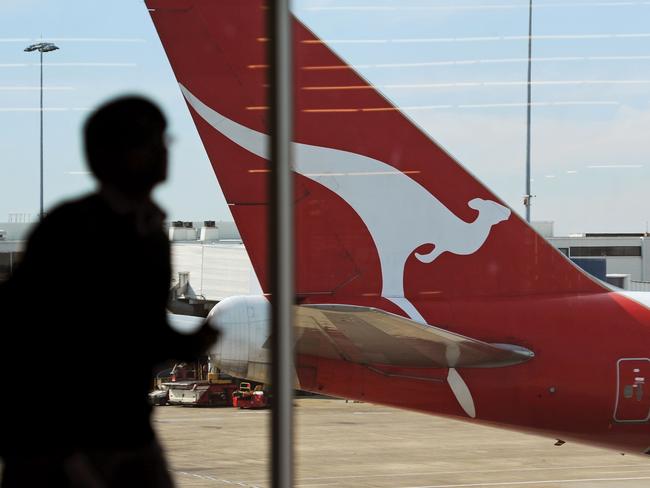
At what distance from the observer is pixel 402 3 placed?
363 centimetres

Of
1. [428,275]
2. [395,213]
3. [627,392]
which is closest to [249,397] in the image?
[395,213]

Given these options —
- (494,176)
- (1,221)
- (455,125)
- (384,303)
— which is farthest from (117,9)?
(384,303)

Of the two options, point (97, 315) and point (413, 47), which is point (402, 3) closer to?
point (413, 47)

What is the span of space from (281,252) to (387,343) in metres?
2.58

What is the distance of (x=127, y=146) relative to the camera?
1979mm

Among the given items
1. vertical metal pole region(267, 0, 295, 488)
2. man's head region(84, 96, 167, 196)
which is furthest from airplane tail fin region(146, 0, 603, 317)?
man's head region(84, 96, 167, 196)

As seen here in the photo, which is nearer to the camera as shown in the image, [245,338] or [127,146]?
[127,146]

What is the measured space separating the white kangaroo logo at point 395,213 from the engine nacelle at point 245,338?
6.10ft

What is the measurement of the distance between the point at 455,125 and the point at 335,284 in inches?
53.4

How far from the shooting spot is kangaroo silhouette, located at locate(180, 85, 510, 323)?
213 inches

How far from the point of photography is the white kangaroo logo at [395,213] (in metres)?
5.42

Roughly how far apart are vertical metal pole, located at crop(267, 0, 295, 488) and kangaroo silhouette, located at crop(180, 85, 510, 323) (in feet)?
7.94

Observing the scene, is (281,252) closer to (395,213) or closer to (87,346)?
(87,346)

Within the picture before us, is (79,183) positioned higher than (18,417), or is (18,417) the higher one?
(79,183)
